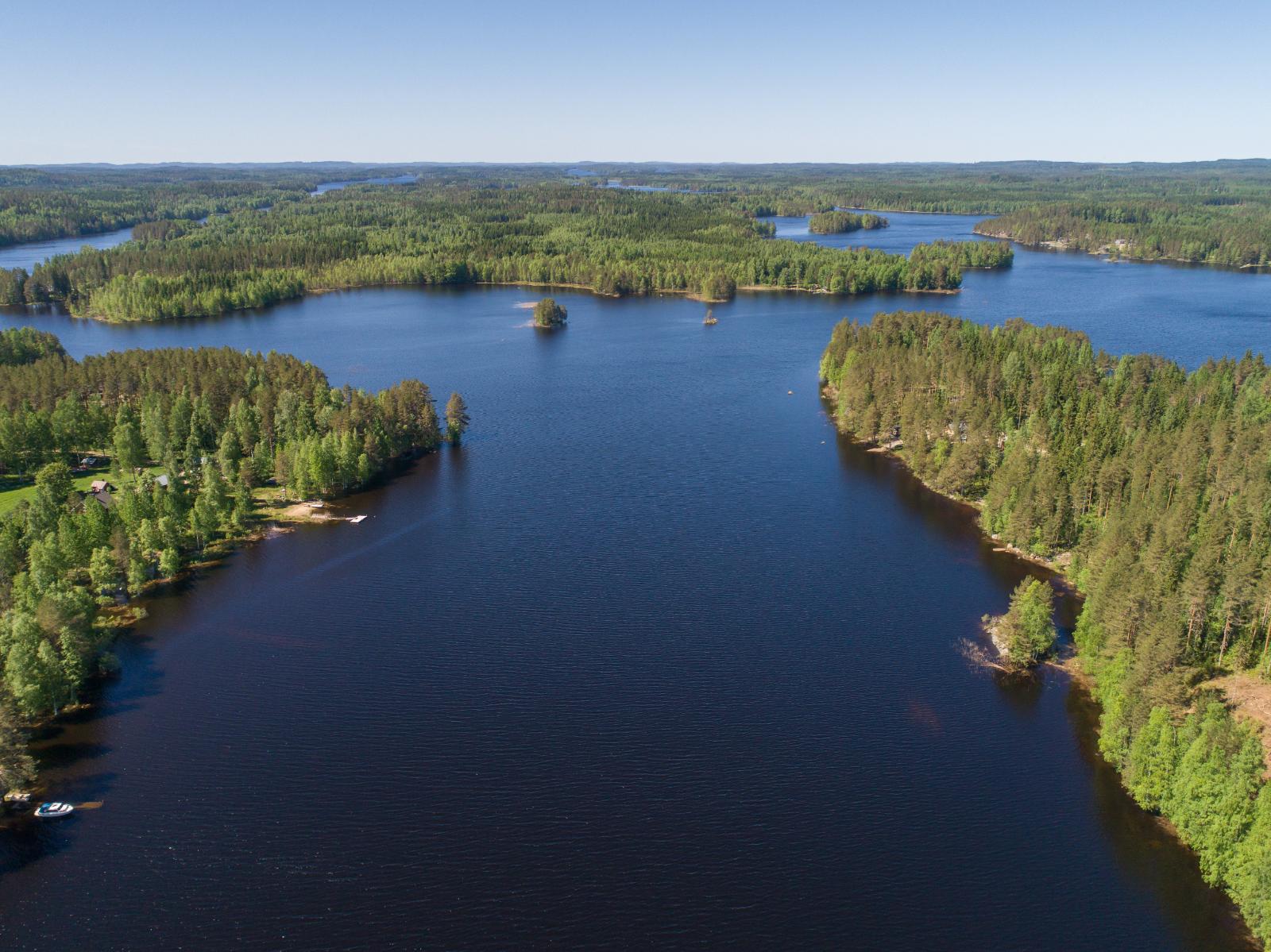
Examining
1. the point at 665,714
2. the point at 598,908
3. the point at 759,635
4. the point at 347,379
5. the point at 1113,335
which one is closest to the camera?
the point at 598,908

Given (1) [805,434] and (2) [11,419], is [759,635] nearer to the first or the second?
(1) [805,434]

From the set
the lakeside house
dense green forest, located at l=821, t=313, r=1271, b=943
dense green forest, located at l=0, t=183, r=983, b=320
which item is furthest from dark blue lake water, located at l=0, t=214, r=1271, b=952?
dense green forest, located at l=0, t=183, r=983, b=320

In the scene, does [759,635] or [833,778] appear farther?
[759,635]

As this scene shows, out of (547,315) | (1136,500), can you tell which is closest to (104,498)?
(1136,500)

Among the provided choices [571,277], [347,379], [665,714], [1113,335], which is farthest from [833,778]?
[571,277]

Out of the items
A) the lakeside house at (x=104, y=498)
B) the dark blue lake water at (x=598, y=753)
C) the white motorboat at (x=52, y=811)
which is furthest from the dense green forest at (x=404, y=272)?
the white motorboat at (x=52, y=811)

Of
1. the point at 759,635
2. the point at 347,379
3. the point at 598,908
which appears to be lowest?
the point at 598,908

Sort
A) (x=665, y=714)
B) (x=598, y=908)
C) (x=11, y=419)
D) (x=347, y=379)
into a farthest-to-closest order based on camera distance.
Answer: (x=347, y=379)
(x=11, y=419)
(x=665, y=714)
(x=598, y=908)

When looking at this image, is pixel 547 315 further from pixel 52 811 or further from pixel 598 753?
pixel 52 811

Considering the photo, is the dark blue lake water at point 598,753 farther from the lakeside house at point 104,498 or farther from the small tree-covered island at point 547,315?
the small tree-covered island at point 547,315
